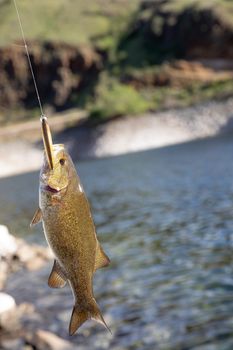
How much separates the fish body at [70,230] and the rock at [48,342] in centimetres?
601

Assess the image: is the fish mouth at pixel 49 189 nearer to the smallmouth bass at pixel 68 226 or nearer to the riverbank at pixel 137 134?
the smallmouth bass at pixel 68 226

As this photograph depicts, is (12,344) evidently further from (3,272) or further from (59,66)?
(59,66)

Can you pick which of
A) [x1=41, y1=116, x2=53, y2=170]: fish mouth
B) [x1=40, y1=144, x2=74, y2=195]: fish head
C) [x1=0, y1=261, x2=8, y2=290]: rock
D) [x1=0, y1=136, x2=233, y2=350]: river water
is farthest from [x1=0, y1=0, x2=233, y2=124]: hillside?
[x1=41, y1=116, x2=53, y2=170]: fish mouth

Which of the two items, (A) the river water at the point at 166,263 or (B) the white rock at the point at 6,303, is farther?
(B) the white rock at the point at 6,303

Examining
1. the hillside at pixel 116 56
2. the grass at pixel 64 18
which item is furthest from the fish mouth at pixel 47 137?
the grass at pixel 64 18

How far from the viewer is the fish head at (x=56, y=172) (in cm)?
507

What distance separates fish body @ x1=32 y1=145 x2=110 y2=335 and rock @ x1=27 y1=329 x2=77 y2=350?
601 centimetres

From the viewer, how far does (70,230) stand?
5.38 metres

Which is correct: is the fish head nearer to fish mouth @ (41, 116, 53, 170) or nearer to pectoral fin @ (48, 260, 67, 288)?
fish mouth @ (41, 116, 53, 170)

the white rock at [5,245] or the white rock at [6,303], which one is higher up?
the white rock at [6,303]

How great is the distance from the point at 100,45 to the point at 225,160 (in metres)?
89.5

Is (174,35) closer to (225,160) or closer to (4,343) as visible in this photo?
(225,160)

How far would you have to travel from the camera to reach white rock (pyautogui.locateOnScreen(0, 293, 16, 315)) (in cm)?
1405

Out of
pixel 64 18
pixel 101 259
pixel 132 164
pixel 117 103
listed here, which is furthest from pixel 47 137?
pixel 64 18
